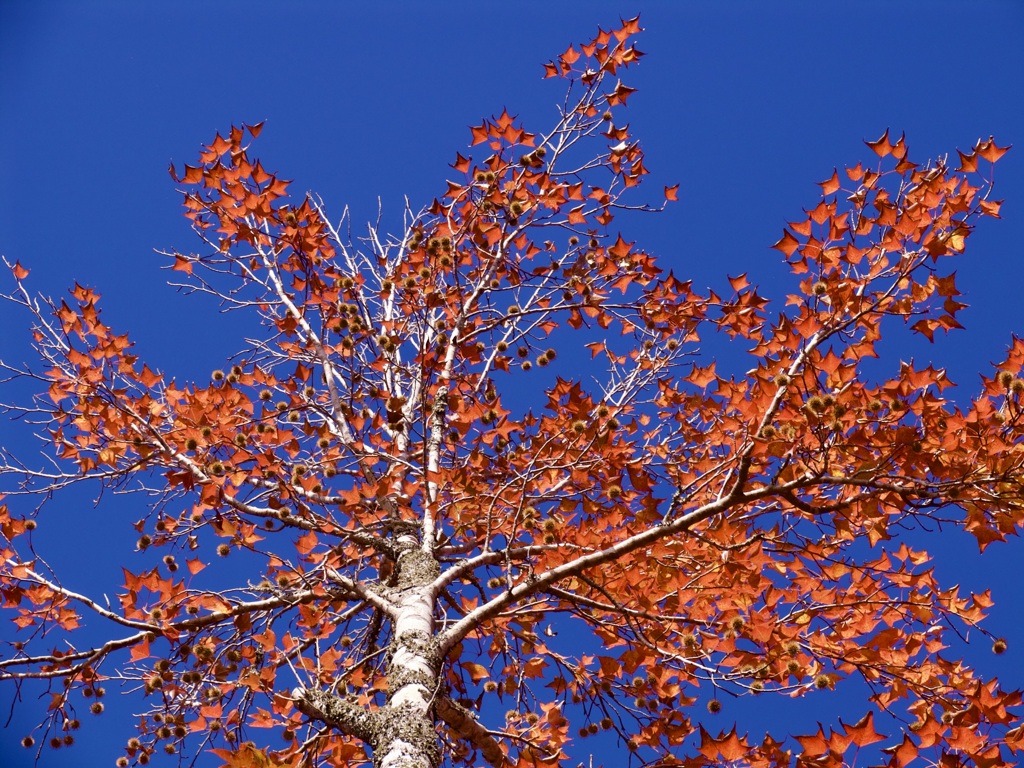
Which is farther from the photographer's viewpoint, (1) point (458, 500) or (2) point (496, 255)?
(2) point (496, 255)

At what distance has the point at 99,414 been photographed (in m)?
5.02

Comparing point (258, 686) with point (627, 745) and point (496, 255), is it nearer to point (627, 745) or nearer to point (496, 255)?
point (627, 745)

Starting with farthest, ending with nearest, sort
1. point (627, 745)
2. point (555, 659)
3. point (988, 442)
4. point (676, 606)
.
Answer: point (555, 659)
point (627, 745)
point (676, 606)
point (988, 442)

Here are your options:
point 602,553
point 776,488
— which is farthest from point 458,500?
point 776,488

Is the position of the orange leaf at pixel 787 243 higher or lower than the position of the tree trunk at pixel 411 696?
higher

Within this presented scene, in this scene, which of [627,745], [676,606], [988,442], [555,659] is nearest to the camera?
[988,442]

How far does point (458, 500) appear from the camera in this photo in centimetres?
460

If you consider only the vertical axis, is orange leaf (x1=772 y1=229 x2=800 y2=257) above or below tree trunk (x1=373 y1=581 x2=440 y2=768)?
above

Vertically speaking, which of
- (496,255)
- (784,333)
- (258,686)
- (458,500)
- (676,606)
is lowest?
(258,686)

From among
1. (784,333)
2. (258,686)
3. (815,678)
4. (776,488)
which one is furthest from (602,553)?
(258,686)

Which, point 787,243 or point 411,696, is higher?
point 787,243

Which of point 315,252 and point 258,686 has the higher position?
point 315,252

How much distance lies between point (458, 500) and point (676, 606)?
4.64ft

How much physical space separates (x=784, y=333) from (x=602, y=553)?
1401mm
